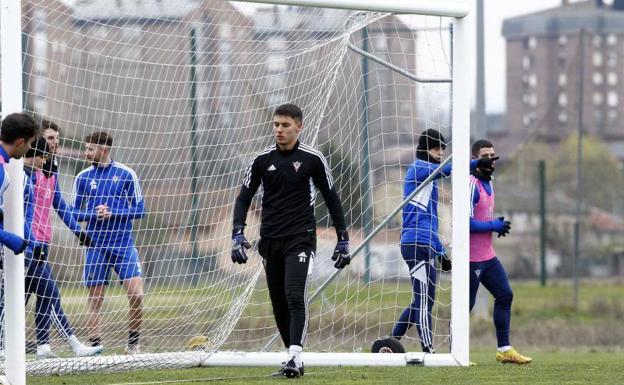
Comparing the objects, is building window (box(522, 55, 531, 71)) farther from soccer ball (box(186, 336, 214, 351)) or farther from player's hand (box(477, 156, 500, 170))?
soccer ball (box(186, 336, 214, 351))

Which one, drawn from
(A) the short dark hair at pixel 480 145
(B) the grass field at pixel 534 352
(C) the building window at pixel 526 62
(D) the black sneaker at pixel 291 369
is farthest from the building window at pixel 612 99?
(D) the black sneaker at pixel 291 369

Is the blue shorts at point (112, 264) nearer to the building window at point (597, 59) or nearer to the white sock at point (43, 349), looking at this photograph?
the white sock at point (43, 349)

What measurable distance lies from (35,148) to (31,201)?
77 cm

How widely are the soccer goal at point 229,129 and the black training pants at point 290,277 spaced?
829 millimetres

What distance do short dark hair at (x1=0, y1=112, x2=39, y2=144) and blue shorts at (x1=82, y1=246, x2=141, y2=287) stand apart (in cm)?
294

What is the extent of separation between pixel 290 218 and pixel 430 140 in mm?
2061

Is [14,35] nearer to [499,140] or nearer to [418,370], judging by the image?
[418,370]

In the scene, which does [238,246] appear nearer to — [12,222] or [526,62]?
[12,222]

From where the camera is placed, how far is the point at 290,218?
9.11 metres

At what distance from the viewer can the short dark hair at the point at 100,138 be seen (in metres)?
10.6

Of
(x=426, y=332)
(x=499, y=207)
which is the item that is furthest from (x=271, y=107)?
(x=499, y=207)

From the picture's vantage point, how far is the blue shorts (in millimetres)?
10820

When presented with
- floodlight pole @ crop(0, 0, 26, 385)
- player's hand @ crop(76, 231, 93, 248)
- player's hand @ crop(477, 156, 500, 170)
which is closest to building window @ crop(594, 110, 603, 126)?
player's hand @ crop(477, 156, 500, 170)

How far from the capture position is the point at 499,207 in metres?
28.0
